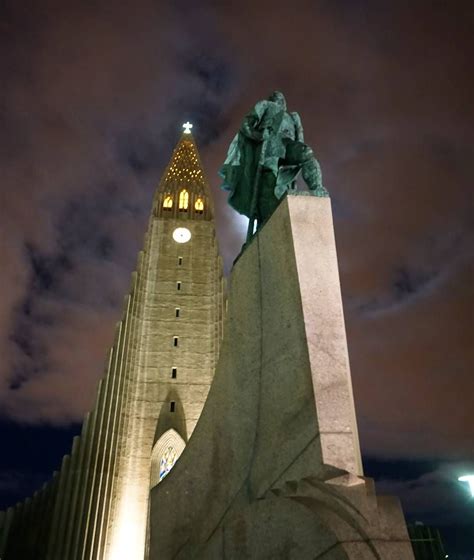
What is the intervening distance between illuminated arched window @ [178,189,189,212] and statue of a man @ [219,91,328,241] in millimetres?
22338

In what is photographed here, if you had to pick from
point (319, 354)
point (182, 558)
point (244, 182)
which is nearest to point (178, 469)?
point (182, 558)

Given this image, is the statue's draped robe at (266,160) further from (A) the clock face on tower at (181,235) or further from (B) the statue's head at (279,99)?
(A) the clock face on tower at (181,235)

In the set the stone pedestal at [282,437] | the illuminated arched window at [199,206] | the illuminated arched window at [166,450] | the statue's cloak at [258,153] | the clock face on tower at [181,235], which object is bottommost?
the stone pedestal at [282,437]

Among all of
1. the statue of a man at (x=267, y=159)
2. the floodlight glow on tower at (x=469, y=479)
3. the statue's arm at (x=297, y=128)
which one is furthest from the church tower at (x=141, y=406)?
the statue's arm at (x=297, y=128)

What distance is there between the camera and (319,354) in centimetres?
338

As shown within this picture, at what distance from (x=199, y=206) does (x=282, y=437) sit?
2526 cm

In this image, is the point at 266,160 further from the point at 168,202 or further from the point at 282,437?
the point at 168,202

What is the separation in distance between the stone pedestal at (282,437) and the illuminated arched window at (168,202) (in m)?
23.5

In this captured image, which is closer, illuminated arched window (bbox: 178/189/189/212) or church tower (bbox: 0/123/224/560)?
church tower (bbox: 0/123/224/560)

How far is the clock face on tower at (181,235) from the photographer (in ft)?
85.9

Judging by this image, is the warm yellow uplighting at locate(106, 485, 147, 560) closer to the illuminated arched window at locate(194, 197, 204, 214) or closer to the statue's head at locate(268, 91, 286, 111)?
the illuminated arched window at locate(194, 197, 204, 214)

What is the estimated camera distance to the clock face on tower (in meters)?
26.2

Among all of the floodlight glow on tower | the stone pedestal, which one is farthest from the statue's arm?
the floodlight glow on tower

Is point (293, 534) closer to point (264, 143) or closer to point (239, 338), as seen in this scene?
point (239, 338)
